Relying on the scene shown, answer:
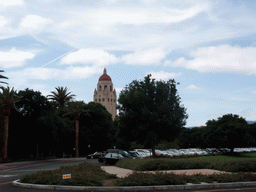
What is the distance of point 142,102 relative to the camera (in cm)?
3431

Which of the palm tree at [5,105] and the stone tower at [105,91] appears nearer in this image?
the palm tree at [5,105]

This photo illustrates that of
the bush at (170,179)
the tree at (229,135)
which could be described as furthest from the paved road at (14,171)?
the tree at (229,135)

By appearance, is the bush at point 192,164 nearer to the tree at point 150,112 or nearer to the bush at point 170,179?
the bush at point 170,179

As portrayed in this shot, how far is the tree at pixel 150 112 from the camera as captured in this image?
3350 centimetres

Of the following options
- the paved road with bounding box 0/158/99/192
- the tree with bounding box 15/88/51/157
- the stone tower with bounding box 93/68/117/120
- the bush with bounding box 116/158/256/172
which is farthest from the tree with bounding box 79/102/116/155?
the stone tower with bounding box 93/68/117/120

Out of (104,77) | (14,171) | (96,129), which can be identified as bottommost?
(14,171)

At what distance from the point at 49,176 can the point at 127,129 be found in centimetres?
2165

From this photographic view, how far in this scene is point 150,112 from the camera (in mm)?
33438

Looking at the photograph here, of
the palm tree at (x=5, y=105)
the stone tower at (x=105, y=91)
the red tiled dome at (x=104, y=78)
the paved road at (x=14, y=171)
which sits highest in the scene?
the red tiled dome at (x=104, y=78)

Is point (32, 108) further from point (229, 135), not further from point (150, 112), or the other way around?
point (229, 135)

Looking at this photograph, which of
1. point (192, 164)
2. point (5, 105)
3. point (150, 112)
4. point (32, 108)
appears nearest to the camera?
point (192, 164)

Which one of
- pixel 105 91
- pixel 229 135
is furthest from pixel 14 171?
pixel 105 91

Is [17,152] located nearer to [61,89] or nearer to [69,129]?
[69,129]

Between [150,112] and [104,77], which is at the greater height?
[104,77]
